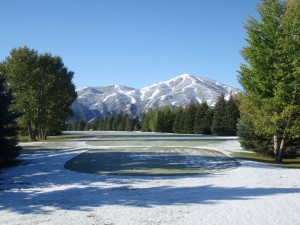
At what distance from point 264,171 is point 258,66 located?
8.71 m

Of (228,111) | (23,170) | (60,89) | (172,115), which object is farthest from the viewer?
(172,115)

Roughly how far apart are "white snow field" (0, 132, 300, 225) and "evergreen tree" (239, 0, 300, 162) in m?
6.43

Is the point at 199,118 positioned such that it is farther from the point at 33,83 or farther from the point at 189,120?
the point at 33,83

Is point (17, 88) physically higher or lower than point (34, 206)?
higher

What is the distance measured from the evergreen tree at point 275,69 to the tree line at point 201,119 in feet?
134

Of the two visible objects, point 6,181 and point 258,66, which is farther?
point 258,66

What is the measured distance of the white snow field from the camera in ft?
31.4

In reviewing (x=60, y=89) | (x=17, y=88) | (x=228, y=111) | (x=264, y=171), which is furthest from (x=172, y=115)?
(x=264, y=171)

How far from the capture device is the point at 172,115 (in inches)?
3819

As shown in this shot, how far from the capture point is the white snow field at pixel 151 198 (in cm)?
959

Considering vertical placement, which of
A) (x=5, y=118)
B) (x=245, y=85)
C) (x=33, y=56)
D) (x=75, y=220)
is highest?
(x=33, y=56)

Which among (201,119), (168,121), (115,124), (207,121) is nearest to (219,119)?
(207,121)

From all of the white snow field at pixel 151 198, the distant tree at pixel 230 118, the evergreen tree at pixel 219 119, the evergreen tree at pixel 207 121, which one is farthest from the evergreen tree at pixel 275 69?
the evergreen tree at pixel 207 121

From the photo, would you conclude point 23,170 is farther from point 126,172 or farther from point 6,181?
point 126,172
